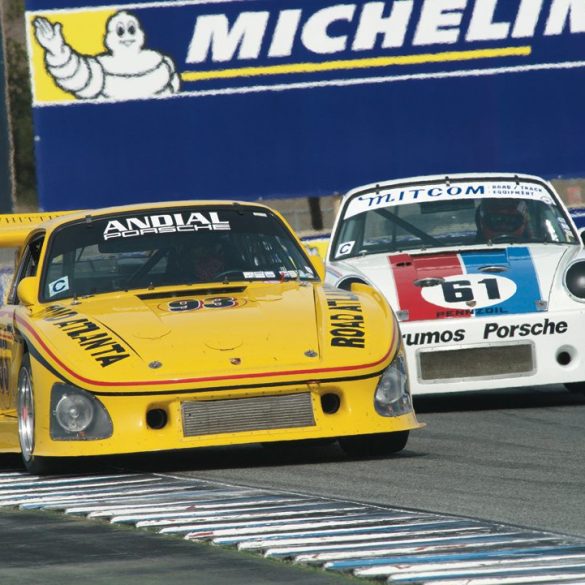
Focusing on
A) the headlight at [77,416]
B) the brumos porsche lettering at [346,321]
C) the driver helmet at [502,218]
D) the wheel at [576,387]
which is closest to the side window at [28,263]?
the headlight at [77,416]

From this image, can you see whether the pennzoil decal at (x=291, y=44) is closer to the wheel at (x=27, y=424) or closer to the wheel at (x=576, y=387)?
the wheel at (x=576, y=387)

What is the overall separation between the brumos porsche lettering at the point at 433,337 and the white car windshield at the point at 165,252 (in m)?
1.24

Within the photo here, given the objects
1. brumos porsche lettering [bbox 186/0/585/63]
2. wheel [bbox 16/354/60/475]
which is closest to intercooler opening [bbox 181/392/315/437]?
wheel [bbox 16/354/60/475]

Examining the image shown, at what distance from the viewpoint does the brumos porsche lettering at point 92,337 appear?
7.41 metres

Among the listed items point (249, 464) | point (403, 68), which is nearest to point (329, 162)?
point (403, 68)

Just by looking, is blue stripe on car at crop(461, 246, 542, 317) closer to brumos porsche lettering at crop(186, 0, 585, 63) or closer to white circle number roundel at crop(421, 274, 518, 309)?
white circle number roundel at crop(421, 274, 518, 309)

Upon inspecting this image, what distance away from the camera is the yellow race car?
24.0 ft

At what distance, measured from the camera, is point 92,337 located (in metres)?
7.57

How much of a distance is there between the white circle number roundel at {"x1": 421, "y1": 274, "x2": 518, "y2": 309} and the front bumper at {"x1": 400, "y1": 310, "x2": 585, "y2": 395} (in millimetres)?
104

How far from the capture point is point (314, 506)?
6.25m

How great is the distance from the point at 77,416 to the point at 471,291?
3198mm

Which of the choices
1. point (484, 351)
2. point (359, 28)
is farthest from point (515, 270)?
point (359, 28)

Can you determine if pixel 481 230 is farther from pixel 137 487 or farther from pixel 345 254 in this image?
pixel 137 487

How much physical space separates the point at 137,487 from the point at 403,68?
12368 millimetres
